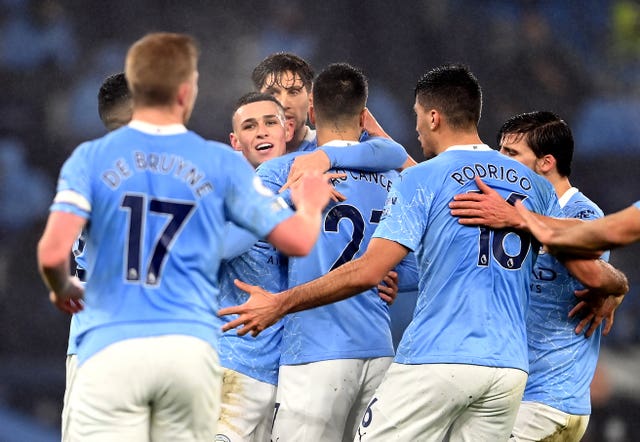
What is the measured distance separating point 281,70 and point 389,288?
1.87 meters

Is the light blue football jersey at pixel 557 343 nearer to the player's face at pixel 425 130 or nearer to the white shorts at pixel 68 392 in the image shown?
the player's face at pixel 425 130

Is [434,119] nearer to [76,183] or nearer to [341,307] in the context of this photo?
[341,307]

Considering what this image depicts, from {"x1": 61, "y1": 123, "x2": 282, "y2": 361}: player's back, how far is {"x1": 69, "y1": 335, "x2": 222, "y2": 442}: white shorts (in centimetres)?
5

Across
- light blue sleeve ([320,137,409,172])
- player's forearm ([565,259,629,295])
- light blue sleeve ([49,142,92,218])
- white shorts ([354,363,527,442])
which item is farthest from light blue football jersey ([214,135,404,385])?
light blue sleeve ([49,142,92,218])

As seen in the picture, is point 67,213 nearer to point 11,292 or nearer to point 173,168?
point 173,168

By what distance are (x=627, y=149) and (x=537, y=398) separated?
5.25 meters

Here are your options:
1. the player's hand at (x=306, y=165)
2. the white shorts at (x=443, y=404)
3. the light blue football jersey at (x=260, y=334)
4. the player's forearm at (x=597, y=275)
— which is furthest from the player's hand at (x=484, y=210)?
the light blue football jersey at (x=260, y=334)

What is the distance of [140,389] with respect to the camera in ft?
10.9

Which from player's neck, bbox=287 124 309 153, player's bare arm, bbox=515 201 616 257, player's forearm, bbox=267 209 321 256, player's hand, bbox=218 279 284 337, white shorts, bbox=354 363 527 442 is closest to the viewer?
player's forearm, bbox=267 209 321 256

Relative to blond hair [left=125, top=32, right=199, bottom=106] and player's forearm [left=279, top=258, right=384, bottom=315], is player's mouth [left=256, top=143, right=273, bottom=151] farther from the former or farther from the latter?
blond hair [left=125, top=32, right=199, bottom=106]

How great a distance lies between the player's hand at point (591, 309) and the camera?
4930 mm

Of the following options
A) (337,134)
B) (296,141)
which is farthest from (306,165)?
(296,141)

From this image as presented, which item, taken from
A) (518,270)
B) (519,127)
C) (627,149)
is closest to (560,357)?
(518,270)

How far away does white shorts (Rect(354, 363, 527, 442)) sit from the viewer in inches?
167
